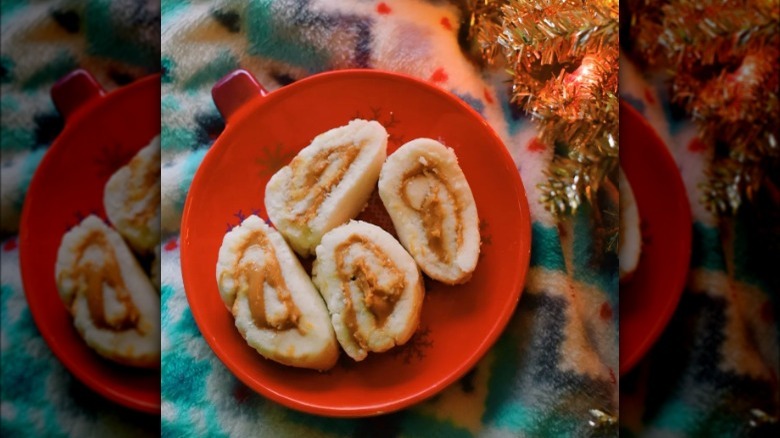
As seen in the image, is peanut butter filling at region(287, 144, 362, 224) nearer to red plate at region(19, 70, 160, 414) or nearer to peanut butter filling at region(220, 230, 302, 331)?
peanut butter filling at region(220, 230, 302, 331)

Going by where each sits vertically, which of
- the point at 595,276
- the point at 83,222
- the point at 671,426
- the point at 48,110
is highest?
the point at 48,110

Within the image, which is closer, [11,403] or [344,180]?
[11,403]

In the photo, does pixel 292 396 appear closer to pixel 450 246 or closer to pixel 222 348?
pixel 222 348

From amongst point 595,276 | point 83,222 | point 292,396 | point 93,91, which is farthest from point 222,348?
point 595,276

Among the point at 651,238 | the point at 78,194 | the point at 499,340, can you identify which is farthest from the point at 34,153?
the point at 651,238

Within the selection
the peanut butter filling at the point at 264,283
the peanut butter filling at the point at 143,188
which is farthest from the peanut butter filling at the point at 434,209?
the peanut butter filling at the point at 143,188

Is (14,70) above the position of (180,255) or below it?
above

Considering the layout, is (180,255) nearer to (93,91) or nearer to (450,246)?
(93,91)
